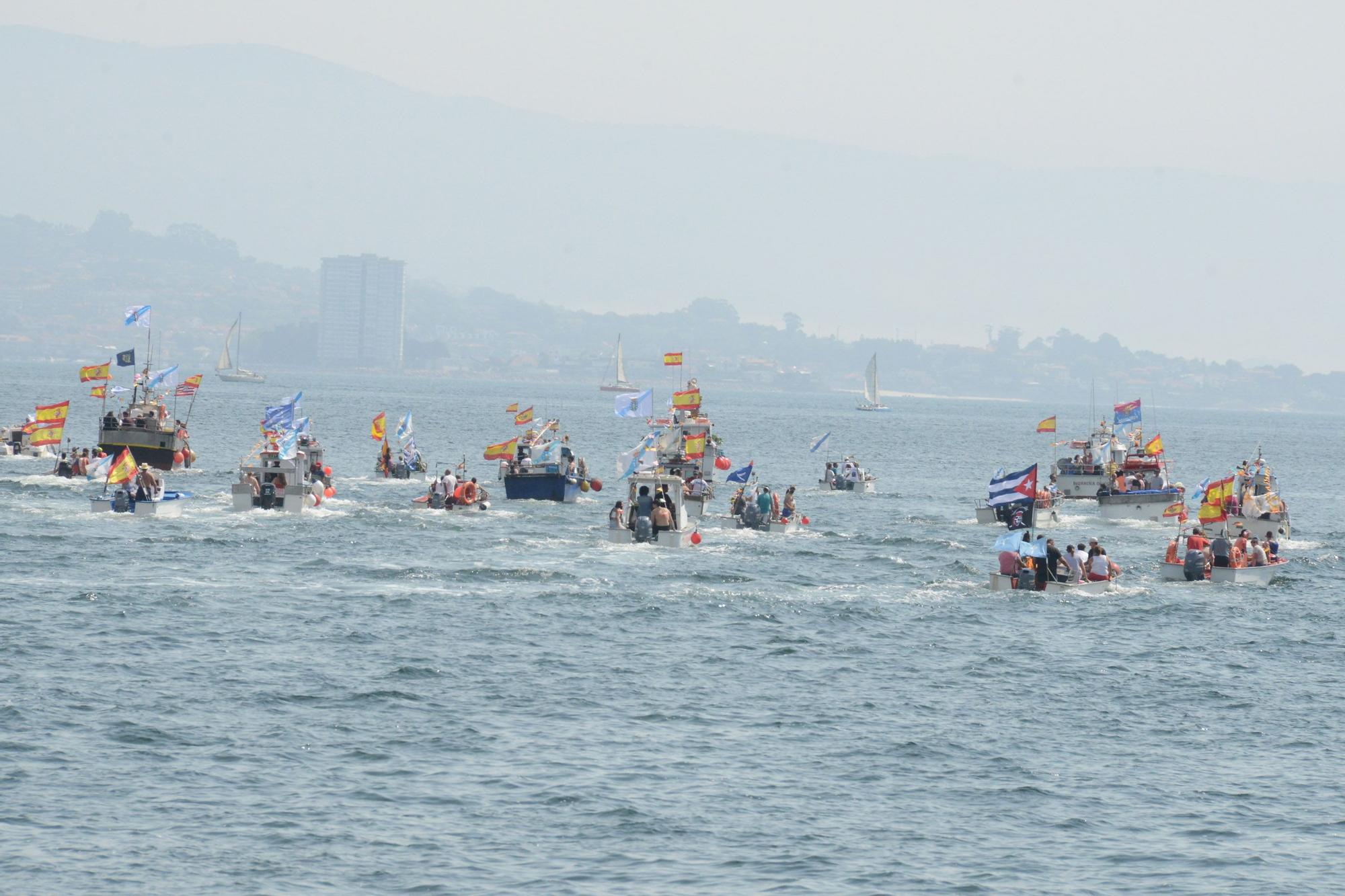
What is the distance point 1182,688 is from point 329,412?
162 meters

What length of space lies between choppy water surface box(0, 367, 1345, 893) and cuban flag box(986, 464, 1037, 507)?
2.50m

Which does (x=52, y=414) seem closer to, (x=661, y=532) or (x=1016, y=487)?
(x=661, y=532)

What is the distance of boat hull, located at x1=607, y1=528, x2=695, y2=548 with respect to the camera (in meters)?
60.8

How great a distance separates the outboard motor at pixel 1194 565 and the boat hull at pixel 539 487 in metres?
30.3

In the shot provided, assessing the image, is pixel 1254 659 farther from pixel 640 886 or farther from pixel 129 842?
pixel 129 842

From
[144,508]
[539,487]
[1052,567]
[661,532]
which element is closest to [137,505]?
[144,508]

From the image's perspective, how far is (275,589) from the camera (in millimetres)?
48500

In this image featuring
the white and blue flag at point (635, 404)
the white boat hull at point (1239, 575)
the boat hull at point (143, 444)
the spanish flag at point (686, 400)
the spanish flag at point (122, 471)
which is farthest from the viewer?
the boat hull at point (143, 444)

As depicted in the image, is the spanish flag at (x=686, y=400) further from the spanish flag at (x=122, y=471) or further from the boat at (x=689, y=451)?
the spanish flag at (x=122, y=471)

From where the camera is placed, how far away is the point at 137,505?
63.7 metres

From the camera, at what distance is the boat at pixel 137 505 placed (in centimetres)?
6359

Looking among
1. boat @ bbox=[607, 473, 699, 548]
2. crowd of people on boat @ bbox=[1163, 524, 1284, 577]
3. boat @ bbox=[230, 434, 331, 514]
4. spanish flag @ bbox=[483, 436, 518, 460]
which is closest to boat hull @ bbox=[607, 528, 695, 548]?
boat @ bbox=[607, 473, 699, 548]

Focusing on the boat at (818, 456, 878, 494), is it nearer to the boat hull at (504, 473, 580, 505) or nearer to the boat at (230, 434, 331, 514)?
the boat hull at (504, 473, 580, 505)

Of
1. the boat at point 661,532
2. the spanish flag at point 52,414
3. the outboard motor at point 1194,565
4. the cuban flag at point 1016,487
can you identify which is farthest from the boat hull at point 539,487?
the outboard motor at point 1194,565
